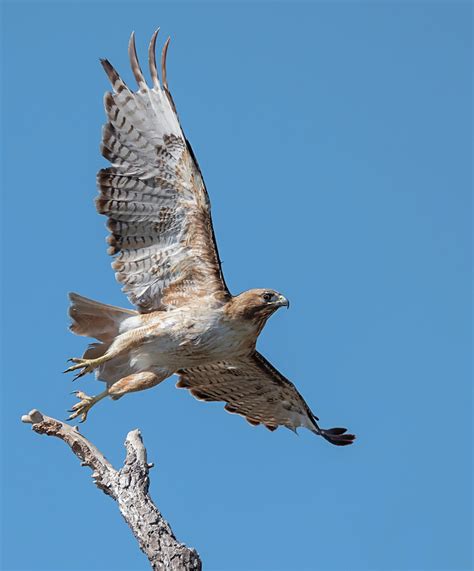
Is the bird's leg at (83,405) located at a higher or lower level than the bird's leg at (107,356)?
lower

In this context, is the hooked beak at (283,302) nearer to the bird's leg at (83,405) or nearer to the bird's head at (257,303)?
the bird's head at (257,303)

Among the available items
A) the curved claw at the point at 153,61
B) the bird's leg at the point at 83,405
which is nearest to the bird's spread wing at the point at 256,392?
the bird's leg at the point at 83,405

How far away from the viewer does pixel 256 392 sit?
40.1ft

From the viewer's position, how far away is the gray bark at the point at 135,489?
8.39m

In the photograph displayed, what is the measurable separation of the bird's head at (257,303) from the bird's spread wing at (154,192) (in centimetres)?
24

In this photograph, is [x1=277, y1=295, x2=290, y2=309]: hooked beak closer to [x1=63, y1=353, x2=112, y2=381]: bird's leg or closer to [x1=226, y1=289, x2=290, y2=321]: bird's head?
[x1=226, y1=289, x2=290, y2=321]: bird's head

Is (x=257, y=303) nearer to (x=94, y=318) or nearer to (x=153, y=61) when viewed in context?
(x=94, y=318)

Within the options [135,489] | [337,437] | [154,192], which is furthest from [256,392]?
[135,489]

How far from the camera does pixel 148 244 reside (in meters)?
11.1

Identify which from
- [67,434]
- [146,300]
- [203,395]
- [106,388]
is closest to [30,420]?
[67,434]

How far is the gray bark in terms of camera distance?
27.5 ft

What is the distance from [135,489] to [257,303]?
255cm

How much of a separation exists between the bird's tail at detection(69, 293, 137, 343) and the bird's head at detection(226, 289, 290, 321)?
119cm

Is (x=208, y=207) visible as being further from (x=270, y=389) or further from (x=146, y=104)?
(x=270, y=389)
